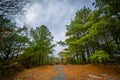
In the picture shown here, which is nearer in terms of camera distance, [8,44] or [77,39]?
[8,44]

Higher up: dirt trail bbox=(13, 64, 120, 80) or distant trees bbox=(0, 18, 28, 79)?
distant trees bbox=(0, 18, 28, 79)

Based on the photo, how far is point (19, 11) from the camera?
3.60m

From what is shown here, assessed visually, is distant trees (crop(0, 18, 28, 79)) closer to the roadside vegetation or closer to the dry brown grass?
the roadside vegetation

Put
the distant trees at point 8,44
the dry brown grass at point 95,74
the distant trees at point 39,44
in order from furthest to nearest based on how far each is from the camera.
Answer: the distant trees at point 39,44 < the dry brown grass at point 95,74 < the distant trees at point 8,44

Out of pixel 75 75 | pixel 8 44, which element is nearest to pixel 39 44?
pixel 75 75

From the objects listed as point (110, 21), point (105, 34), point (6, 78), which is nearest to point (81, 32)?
point (105, 34)

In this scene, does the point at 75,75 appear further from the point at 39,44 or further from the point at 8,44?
the point at 39,44

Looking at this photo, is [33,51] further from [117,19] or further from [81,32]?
[117,19]

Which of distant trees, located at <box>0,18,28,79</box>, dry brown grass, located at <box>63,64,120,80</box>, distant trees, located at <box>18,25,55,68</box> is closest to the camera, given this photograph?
distant trees, located at <box>0,18,28,79</box>

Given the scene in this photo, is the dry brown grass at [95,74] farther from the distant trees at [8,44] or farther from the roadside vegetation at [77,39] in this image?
the distant trees at [8,44]

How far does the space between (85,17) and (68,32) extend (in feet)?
12.1

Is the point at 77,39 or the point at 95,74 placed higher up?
the point at 77,39

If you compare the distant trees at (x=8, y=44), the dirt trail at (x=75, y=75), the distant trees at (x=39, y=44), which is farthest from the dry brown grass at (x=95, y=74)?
the distant trees at (x=39, y=44)

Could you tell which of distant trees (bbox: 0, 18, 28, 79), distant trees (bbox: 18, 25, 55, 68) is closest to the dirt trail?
distant trees (bbox: 0, 18, 28, 79)
